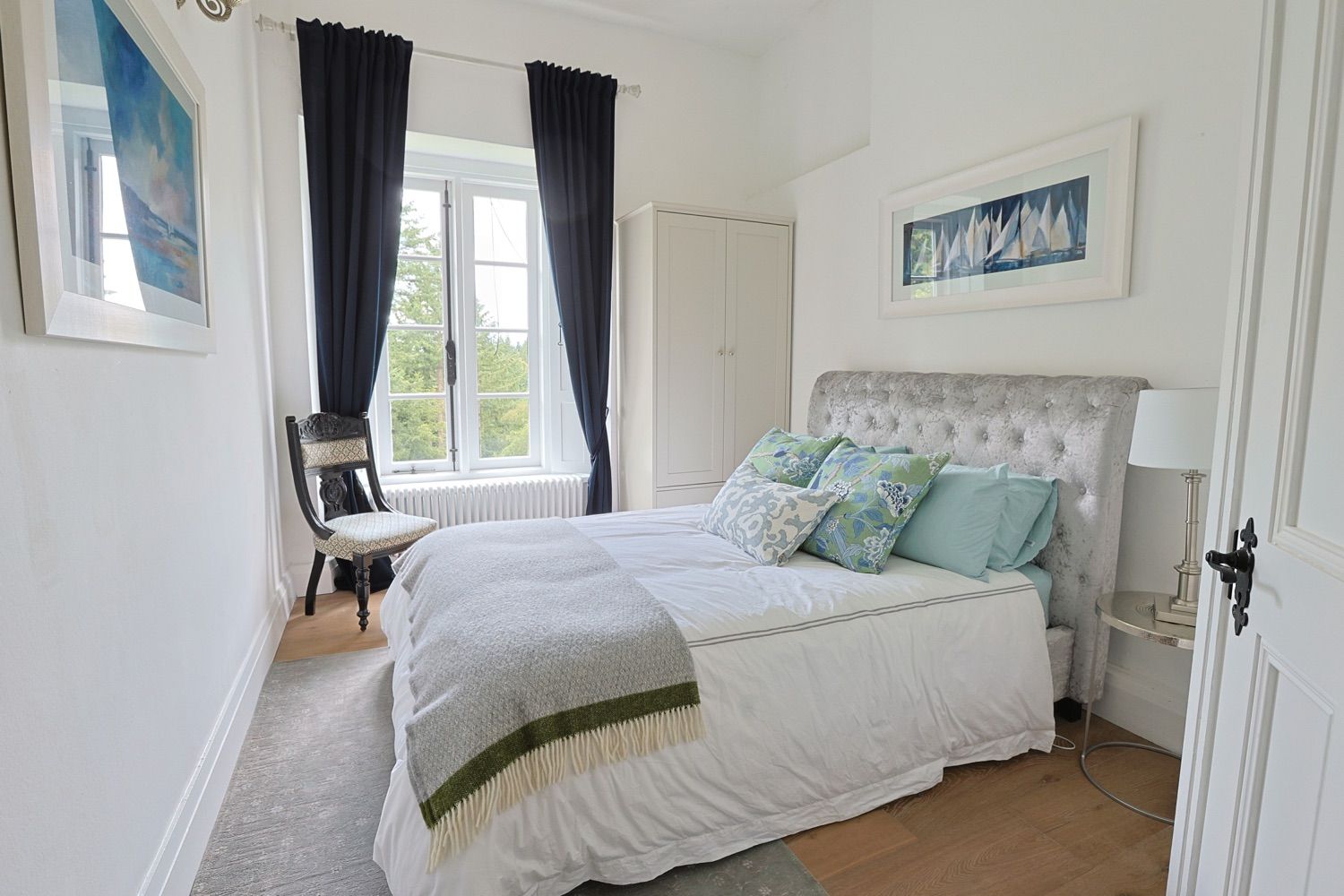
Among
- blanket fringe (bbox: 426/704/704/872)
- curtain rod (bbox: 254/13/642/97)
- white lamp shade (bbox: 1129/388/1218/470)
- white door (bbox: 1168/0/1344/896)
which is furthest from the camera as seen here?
curtain rod (bbox: 254/13/642/97)

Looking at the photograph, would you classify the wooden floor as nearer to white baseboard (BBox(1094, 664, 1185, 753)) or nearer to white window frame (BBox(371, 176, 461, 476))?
white baseboard (BBox(1094, 664, 1185, 753))

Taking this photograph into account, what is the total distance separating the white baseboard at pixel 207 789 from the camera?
150 cm

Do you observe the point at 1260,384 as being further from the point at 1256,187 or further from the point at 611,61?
the point at 611,61

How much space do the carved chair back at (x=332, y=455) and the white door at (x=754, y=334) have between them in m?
1.96

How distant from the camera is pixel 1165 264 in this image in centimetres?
219

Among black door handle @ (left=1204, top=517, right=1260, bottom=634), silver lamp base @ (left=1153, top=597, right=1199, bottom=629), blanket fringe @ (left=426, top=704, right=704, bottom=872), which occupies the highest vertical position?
black door handle @ (left=1204, top=517, right=1260, bottom=634)

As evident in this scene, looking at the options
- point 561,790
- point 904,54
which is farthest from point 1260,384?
point 904,54

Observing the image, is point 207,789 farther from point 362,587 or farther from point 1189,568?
point 1189,568

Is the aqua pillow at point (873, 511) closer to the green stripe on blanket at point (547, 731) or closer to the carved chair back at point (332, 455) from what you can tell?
the green stripe on blanket at point (547, 731)

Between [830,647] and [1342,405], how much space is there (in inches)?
48.5

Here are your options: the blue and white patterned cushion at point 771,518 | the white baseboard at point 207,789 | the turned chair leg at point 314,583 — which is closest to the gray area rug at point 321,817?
the white baseboard at point 207,789

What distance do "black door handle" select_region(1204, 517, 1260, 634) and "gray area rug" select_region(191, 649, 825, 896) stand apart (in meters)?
1.10

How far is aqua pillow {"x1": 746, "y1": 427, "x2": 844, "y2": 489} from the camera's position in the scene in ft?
9.21

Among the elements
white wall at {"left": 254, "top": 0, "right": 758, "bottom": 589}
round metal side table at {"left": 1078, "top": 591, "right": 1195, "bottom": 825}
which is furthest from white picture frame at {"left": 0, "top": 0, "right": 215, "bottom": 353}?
round metal side table at {"left": 1078, "top": 591, "right": 1195, "bottom": 825}
